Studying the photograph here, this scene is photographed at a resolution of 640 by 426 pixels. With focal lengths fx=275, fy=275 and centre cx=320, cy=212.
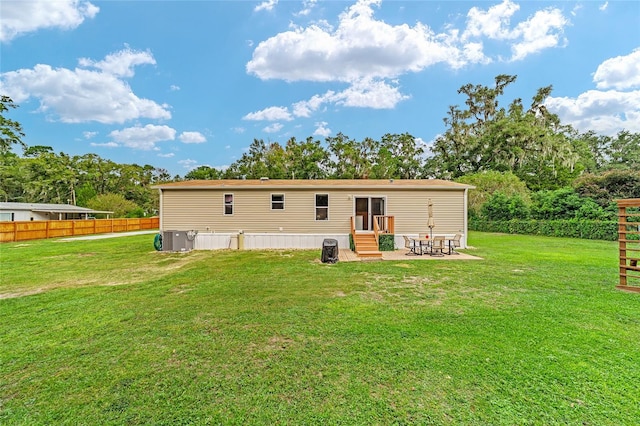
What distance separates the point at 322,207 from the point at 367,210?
208 cm

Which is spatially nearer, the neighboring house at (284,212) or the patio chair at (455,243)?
the patio chair at (455,243)

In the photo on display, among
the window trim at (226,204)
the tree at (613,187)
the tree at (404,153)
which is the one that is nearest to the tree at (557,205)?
the tree at (613,187)

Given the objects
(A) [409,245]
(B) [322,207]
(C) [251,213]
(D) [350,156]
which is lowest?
(A) [409,245]

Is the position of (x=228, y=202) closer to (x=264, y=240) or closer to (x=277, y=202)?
(x=277, y=202)

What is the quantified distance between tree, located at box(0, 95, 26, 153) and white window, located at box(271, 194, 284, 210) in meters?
20.2

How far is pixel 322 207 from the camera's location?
38.6 ft

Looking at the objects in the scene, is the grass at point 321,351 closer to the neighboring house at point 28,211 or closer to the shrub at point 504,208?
the shrub at point 504,208

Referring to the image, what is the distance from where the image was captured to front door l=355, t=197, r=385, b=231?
11.9 meters

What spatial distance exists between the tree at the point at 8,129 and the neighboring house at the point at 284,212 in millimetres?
16093

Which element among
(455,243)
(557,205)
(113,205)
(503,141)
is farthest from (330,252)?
(113,205)

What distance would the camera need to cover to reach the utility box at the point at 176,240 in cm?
1116

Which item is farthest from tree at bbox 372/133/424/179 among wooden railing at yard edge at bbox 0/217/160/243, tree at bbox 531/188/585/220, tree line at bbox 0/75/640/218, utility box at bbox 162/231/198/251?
wooden railing at yard edge at bbox 0/217/160/243

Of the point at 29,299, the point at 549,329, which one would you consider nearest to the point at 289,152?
the point at 29,299

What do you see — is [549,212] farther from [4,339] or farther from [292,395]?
[4,339]
